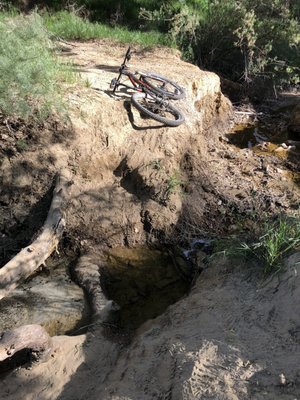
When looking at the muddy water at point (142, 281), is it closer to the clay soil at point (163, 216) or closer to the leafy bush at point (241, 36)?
the clay soil at point (163, 216)

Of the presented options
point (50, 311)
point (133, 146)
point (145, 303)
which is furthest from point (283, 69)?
point (50, 311)

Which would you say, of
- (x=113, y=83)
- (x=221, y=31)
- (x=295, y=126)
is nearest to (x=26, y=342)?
(x=113, y=83)

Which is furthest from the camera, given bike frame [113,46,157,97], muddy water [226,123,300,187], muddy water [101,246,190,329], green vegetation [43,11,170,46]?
green vegetation [43,11,170,46]

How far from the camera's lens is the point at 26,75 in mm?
5336

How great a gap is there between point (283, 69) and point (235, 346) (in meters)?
8.69

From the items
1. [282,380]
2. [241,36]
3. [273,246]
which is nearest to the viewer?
[282,380]

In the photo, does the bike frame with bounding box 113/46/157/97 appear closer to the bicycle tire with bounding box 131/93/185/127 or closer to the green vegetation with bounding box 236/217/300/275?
the bicycle tire with bounding box 131/93/185/127

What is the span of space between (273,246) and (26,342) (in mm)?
2551

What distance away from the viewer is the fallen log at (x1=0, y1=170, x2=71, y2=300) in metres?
4.25

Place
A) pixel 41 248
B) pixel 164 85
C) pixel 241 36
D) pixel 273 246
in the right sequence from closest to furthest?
pixel 273 246
pixel 41 248
pixel 164 85
pixel 241 36

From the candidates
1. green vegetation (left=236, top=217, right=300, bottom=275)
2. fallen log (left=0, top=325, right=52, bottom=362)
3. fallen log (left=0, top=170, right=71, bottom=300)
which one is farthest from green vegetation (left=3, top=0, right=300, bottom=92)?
fallen log (left=0, top=325, right=52, bottom=362)

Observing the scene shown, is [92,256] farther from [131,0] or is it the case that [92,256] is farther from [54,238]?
[131,0]

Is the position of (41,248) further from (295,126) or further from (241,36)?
(241,36)

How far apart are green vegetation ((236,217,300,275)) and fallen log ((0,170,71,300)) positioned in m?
2.12
